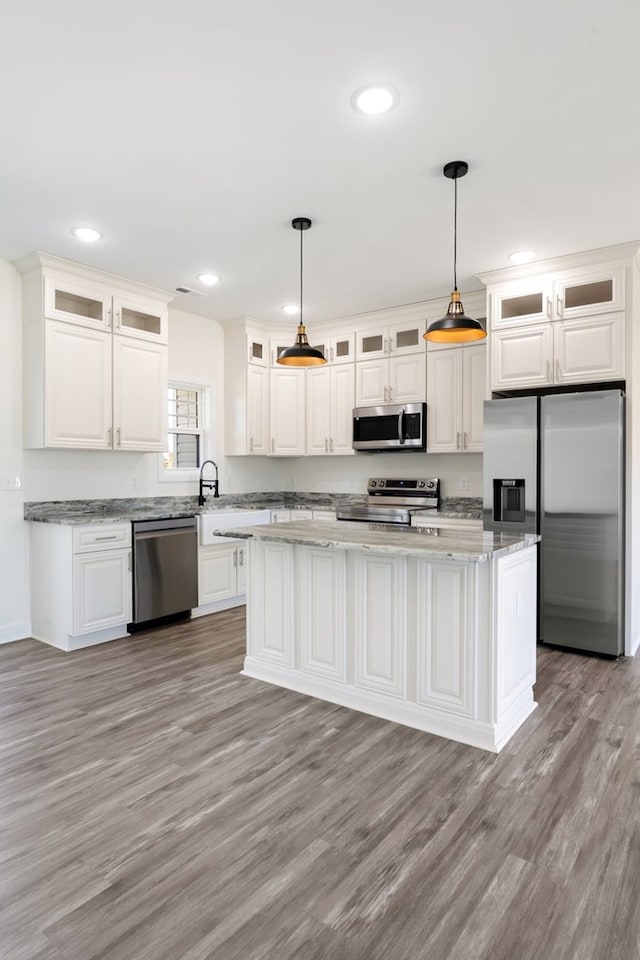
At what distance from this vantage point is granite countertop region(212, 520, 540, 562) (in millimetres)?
2439

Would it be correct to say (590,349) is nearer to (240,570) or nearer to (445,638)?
(445,638)

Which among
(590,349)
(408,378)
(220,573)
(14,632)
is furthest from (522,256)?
(14,632)

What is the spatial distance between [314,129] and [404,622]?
2313 mm

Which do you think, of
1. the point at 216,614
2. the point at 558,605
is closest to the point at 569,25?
the point at 558,605

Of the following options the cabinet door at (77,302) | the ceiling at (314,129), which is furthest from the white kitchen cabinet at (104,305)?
the ceiling at (314,129)

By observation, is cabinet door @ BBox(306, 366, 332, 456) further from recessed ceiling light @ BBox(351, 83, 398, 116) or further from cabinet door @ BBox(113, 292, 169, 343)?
recessed ceiling light @ BBox(351, 83, 398, 116)

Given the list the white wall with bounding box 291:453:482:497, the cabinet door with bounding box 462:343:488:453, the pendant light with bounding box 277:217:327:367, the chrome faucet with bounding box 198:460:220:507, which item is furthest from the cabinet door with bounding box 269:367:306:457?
the pendant light with bounding box 277:217:327:367

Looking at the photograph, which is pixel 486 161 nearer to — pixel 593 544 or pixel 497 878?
pixel 593 544

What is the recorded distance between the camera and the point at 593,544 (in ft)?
12.5

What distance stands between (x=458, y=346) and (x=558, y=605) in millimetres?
2264

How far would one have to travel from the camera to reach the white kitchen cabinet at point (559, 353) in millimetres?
3824

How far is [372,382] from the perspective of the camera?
5441mm

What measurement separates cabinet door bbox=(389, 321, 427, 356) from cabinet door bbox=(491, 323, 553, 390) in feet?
3.12

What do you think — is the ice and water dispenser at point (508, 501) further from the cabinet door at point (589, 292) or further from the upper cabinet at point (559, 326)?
the cabinet door at point (589, 292)
